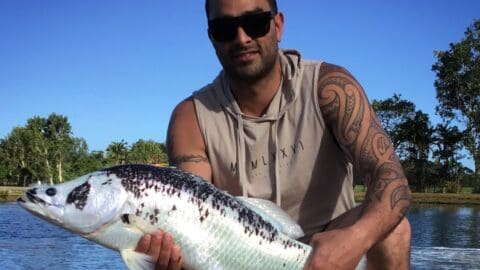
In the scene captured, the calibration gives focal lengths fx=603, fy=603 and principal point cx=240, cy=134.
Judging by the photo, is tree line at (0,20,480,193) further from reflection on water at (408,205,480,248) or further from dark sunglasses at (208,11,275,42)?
dark sunglasses at (208,11,275,42)

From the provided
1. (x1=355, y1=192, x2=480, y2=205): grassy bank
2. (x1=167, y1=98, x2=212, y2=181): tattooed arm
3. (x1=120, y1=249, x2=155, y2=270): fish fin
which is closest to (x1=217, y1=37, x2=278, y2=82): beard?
(x1=167, y1=98, x2=212, y2=181): tattooed arm

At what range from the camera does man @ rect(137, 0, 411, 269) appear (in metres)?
3.91

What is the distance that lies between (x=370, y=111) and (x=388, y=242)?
0.86 metres

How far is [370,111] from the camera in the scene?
397 centimetres

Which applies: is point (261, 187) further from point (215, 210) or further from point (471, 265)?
point (471, 265)

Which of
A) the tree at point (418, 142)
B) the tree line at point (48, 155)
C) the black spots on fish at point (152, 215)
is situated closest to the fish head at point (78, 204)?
the black spots on fish at point (152, 215)

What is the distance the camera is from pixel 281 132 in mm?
4141

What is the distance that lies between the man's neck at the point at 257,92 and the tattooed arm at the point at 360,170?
0.32 metres

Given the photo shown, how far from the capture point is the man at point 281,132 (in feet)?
A: 12.8

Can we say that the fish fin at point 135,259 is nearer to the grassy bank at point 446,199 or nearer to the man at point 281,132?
the man at point 281,132

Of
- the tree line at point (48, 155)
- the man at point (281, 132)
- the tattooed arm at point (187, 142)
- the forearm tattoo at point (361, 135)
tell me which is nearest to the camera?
the forearm tattoo at point (361, 135)

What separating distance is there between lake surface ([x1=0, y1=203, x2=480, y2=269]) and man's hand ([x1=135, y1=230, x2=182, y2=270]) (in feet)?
37.8

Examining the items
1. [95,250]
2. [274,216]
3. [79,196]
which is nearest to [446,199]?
[95,250]

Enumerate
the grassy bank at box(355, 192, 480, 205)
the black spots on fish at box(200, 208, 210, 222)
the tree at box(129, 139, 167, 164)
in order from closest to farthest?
the black spots on fish at box(200, 208, 210, 222), the grassy bank at box(355, 192, 480, 205), the tree at box(129, 139, 167, 164)
